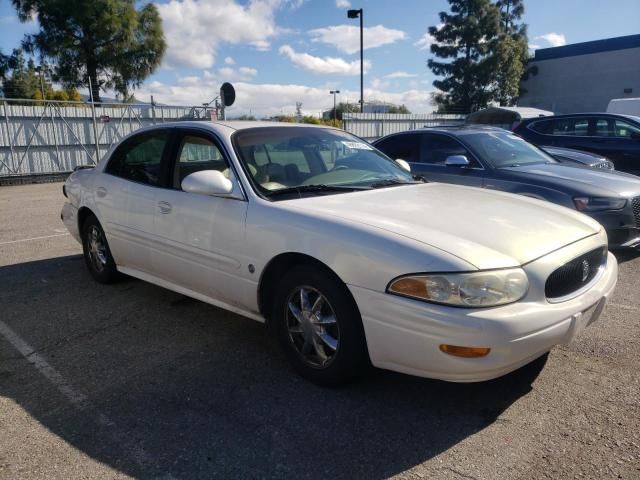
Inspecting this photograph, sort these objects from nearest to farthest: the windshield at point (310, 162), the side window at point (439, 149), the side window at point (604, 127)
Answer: the windshield at point (310, 162), the side window at point (439, 149), the side window at point (604, 127)

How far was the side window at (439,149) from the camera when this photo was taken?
6.41 metres

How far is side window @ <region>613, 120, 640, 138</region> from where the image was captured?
9.13 m

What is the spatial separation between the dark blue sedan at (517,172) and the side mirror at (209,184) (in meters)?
3.39

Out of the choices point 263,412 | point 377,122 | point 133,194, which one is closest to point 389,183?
point 263,412

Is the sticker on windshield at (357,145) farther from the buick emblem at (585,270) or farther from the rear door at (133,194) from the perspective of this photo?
the buick emblem at (585,270)

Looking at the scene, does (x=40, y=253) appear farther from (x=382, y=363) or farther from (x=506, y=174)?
(x=506, y=174)

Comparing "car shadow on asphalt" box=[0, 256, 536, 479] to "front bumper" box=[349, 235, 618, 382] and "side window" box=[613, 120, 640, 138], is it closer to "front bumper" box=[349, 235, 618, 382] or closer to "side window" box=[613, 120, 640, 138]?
"front bumper" box=[349, 235, 618, 382]

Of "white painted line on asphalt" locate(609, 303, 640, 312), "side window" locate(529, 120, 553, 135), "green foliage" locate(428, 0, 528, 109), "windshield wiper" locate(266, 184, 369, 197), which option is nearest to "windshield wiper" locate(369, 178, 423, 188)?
"windshield wiper" locate(266, 184, 369, 197)

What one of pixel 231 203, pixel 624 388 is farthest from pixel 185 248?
pixel 624 388

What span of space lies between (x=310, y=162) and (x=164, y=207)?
1123 mm

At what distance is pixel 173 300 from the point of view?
4527 millimetres

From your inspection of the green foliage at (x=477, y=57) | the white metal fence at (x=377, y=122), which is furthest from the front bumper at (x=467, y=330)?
the green foliage at (x=477, y=57)

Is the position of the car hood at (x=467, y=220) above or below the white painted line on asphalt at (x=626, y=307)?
above

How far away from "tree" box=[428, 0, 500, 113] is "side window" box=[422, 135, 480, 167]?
113 feet
